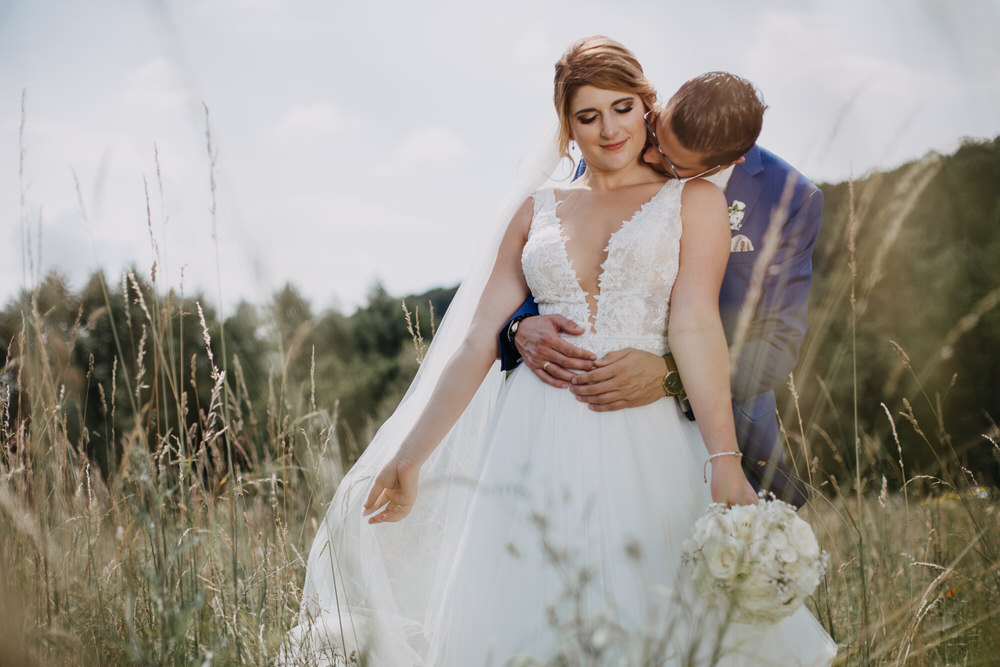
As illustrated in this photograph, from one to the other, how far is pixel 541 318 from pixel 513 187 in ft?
2.70

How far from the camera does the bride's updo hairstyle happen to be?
2.46m

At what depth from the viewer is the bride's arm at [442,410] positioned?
2.54 meters

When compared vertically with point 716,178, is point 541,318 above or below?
below

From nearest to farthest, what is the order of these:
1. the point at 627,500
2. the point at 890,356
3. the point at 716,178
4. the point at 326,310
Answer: the point at 627,500, the point at 716,178, the point at 890,356, the point at 326,310

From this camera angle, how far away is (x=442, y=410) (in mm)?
2541

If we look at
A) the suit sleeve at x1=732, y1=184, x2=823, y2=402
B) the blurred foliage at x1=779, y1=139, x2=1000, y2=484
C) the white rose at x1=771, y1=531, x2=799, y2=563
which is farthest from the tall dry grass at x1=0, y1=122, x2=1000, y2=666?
the blurred foliage at x1=779, y1=139, x2=1000, y2=484

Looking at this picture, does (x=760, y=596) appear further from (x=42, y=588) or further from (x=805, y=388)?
(x=805, y=388)

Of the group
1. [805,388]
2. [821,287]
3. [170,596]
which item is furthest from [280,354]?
[805,388]

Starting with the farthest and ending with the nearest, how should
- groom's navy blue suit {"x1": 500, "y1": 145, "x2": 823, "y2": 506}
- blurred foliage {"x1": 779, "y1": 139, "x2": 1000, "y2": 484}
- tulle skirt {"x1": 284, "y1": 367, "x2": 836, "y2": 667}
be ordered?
1. blurred foliage {"x1": 779, "y1": 139, "x2": 1000, "y2": 484}
2. groom's navy blue suit {"x1": 500, "y1": 145, "x2": 823, "y2": 506}
3. tulle skirt {"x1": 284, "y1": 367, "x2": 836, "y2": 667}

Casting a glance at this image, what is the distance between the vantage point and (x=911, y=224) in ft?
44.2

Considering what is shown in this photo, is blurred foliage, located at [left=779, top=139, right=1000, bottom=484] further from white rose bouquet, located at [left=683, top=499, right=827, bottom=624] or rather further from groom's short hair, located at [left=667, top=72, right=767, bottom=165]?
white rose bouquet, located at [left=683, top=499, right=827, bottom=624]

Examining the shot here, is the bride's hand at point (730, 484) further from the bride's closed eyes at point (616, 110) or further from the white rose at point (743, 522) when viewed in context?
the bride's closed eyes at point (616, 110)

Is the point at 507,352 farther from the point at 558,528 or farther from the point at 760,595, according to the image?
the point at 760,595

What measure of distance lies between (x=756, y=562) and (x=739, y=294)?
1494 millimetres
